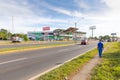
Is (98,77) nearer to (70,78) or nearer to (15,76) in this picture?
(70,78)

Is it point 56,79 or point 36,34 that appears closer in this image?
point 56,79

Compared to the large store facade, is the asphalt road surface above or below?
below

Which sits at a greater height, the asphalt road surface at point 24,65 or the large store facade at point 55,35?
the large store facade at point 55,35

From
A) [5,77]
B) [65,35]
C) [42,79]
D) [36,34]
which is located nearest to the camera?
[42,79]

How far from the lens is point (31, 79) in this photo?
7.55m

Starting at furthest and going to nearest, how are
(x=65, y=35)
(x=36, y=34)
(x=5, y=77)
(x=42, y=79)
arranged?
(x=65, y=35) → (x=36, y=34) → (x=5, y=77) → (x=42, y=79)

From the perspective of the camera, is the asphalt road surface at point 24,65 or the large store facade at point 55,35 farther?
the large store facade at point 55,35

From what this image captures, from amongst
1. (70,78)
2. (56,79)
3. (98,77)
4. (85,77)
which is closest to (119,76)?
(98,77)

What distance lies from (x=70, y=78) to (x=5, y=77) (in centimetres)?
285

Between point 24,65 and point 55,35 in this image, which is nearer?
point 24,65

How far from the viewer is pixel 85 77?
773 cm

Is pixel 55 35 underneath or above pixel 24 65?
above

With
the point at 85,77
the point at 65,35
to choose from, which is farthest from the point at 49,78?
the point at 65,35

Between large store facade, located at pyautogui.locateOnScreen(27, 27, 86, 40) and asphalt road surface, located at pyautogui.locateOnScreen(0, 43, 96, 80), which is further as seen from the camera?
large store facade, located at pyautogui.locateOnScreen(27, 27, 86, 40)
